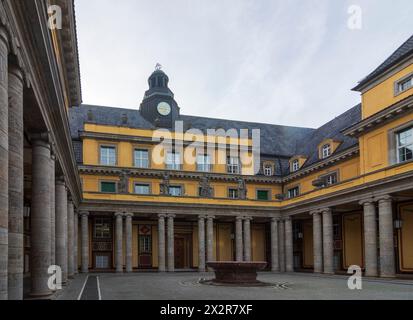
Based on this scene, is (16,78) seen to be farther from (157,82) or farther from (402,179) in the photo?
(157,82)

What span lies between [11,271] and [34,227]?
544 centimetres

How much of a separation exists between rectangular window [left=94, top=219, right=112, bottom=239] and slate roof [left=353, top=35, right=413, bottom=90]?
2557cm

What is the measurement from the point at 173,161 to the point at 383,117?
2313 centimetres

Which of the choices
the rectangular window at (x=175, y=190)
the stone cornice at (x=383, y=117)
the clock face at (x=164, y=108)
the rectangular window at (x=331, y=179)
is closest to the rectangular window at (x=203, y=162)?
the rectangular window at (x=175, y=190)

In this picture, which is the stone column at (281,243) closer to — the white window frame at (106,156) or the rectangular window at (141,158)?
the rectangular window at (141,158)

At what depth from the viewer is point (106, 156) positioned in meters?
48.6

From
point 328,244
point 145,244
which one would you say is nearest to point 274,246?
point 328,244

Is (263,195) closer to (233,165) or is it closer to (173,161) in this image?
(233,165)

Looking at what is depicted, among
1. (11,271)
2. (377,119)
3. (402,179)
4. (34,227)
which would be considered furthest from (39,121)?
(377,119)

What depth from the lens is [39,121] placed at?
16797mm

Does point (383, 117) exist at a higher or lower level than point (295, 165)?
higher

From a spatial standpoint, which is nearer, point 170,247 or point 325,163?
point 170,247

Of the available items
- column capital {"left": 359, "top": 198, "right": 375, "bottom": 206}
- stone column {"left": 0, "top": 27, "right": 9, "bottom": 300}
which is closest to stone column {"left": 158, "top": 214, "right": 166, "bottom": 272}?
column capital {"left": 359, "top": 198, "right": 375, "bottom": 206}

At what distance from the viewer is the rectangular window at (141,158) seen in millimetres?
49750
